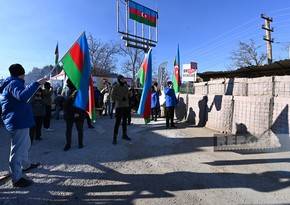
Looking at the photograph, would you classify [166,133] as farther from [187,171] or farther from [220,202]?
[220,202]

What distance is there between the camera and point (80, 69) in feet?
18.2

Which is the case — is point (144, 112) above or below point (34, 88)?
below

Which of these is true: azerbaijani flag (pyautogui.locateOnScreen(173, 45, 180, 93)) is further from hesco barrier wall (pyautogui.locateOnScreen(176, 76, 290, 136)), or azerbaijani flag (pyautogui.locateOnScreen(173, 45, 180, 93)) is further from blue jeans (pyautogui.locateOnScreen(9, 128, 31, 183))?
blue jeans (pyautogui.locateOnScreen(9, 128, 31, 183))

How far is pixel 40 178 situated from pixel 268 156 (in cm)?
501

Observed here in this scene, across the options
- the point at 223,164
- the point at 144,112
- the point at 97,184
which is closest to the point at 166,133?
the point at 144,112

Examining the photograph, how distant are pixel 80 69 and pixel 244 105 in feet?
16.9

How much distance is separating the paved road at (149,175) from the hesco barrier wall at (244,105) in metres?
1.13

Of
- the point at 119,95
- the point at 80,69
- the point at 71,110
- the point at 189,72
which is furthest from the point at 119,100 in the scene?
the point at 189,72

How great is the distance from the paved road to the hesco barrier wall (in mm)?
1129

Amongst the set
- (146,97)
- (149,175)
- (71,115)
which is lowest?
(149,175)

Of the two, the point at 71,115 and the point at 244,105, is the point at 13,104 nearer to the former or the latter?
the point at 71,115

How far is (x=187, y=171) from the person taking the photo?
4.64 m

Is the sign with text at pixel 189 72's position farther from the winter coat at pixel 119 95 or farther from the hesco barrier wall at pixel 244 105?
the winter coat at pixel 119 95

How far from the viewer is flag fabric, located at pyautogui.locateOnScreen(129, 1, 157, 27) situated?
16.9m
